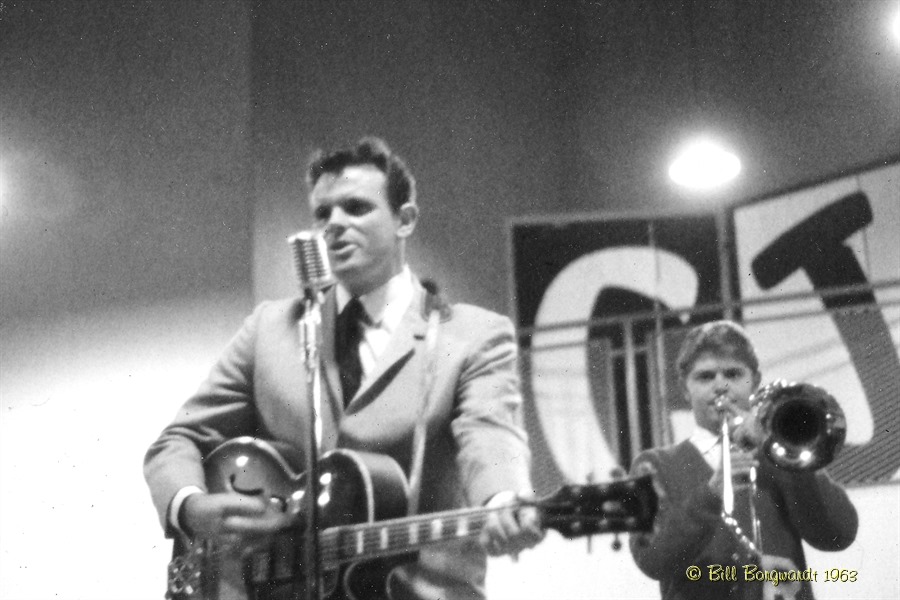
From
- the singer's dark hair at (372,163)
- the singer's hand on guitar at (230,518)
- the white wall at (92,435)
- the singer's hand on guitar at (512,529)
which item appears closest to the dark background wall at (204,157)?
the white wall at (92,435)

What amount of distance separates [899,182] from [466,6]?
1586 millimetres

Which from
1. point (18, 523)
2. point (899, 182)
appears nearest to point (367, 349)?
point (18, 523)

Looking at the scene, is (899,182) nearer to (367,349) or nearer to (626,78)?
(626,78)

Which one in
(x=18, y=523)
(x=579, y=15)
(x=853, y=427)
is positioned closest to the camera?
(x=18, y=523)

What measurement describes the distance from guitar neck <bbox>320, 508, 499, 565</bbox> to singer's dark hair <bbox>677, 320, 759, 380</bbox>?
97 cm

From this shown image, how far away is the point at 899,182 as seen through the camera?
3.38 metres

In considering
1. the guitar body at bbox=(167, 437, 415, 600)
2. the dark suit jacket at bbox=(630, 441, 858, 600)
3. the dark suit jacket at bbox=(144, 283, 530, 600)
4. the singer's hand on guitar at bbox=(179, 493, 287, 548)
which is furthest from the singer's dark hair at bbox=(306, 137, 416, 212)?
the dark suit jacket at bbox=(630, 441, 858, 600)

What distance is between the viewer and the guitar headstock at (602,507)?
1641 mm

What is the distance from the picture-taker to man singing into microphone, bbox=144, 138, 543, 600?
78.9 inches

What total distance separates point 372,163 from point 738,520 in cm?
120

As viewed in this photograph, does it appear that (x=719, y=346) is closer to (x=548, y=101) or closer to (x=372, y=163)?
(x=372, y=163)

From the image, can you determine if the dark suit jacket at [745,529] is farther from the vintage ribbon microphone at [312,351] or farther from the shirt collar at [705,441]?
the vintage ribbon microphone at [312,351]

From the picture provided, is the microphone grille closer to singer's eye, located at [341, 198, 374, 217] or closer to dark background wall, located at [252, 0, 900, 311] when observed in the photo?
singer's eye, located at [341, 198, 374, 217]

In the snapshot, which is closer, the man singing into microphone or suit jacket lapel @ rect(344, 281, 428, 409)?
the man singing into microphone
